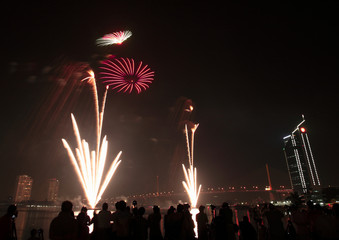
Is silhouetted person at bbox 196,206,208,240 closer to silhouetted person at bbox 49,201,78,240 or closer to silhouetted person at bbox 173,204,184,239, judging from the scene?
silhouetted person at bbox 173,204,184,239

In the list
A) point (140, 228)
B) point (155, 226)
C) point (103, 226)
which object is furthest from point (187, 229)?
point (103, 226)

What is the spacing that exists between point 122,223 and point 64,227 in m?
2.52

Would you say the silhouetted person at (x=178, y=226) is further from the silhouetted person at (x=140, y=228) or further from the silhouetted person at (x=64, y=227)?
the silhouetted person at (x=64, y=227)

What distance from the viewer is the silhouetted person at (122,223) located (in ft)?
26.2

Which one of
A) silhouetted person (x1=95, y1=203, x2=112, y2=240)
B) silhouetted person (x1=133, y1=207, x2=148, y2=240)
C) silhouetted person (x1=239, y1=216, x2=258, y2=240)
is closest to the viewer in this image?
silhouetted person (x1=95, y1=203, x2=112, y2=240)

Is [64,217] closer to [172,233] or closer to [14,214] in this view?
[14,214]

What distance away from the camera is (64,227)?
5891 mm

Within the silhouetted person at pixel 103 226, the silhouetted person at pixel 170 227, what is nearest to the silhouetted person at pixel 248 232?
the silhouetted person at pixel 170 227

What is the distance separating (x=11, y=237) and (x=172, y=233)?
5128mm

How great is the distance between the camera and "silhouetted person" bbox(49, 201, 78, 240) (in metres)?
5.81

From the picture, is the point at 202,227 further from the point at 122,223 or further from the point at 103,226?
the point at 103,226

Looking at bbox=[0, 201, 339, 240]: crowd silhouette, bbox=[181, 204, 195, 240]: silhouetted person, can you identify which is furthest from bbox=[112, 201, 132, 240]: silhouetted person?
bbox=[181, 204, 195, 240]: silhouetted person

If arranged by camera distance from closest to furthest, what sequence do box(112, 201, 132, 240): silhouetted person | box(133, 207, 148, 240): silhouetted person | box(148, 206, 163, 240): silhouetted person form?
box(112, 201, 132, 240): silhouetted person, box(133, 207, 148, 240): silhouetted person, box(148, 206, 163, 240): silhouetted person

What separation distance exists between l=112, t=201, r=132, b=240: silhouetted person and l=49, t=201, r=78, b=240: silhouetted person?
7.31 ft
